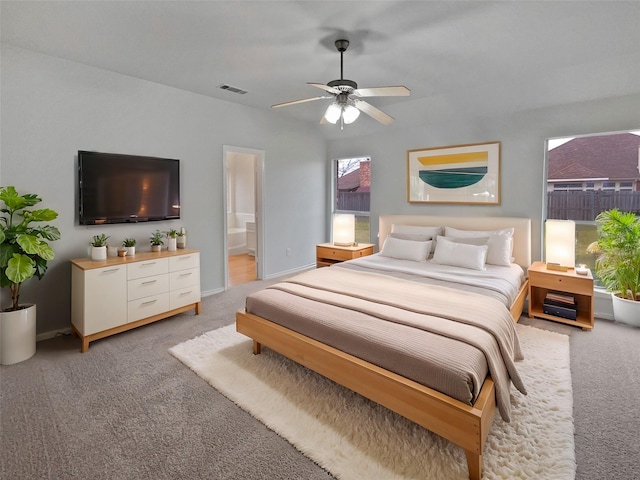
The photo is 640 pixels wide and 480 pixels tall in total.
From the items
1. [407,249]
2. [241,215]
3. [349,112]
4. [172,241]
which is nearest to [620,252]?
[407,249]

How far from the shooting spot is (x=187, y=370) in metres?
2.61

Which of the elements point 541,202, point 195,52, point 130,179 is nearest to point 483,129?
point 541,202

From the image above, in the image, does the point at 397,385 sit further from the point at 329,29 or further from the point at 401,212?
the point at 401,212

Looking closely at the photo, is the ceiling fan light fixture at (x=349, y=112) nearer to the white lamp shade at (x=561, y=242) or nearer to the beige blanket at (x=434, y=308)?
the beige blanket at (x=434, y=308)

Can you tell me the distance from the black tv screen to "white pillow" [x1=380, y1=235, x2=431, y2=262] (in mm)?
2784

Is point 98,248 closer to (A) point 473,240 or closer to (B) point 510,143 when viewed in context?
(A) point 473,240

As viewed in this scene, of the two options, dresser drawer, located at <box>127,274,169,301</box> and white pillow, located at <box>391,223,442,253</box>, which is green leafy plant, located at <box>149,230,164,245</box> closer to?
dresser drawer, located at <box>127,274,169,301</box>

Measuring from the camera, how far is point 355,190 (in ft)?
19.7

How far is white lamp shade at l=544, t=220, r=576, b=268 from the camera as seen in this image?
3.51 metres

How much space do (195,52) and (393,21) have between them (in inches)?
71.7

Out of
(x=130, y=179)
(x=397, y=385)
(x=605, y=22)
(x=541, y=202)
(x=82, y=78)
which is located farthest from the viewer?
(x=541, y=202)

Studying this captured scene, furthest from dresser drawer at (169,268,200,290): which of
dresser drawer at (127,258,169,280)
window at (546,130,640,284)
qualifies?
window at (546,130,640,284)

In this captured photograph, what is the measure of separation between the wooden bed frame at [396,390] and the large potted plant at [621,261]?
1314mm

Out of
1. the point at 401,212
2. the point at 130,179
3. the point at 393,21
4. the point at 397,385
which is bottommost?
the point at 397,385
